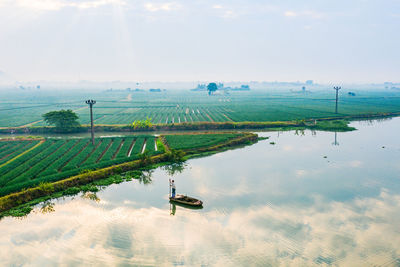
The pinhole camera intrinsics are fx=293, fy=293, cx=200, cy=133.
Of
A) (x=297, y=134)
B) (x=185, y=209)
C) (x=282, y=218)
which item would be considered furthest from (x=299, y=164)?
(x=297, y=134)

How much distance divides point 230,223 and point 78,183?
12651 millimetres

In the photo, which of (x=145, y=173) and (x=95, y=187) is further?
(x=145, y=173)

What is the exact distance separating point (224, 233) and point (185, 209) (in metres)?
3.93

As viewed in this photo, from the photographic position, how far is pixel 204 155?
32.0 meters

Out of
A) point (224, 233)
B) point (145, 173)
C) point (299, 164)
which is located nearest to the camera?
point (224, 233)

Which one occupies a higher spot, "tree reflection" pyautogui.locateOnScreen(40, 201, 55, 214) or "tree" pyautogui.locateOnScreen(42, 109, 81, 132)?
"tree" pyautogui.locateOnScreen(42, 109, 81, 132)

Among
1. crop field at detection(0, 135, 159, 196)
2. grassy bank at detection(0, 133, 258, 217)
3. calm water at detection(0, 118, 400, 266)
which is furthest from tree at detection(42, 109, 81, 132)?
calm water at detection(0, 118, 400, 266)

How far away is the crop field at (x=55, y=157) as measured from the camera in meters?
22.5

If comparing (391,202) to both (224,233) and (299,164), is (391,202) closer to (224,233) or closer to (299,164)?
(299,164)

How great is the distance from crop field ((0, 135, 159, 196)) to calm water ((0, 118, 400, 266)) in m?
3.68

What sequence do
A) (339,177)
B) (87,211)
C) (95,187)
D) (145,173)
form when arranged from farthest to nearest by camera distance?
(145,173), (339,177), (95,187), (87,211)

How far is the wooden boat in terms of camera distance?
1891cm

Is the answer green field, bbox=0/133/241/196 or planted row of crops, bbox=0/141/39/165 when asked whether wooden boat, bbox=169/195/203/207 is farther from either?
planted row of crops, bbox=0/141/39/165

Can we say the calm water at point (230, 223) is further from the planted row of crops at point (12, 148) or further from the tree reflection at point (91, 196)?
the planted row of crops at point (12, 148)
